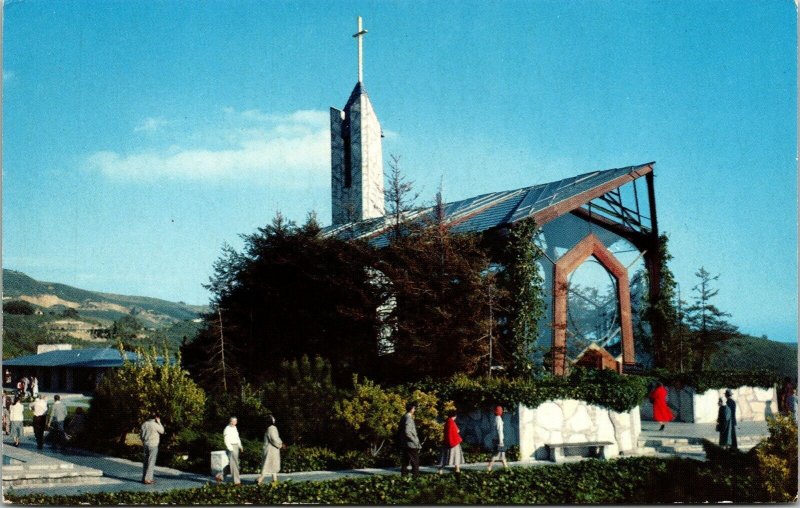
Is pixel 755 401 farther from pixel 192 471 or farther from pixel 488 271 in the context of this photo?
pixel 192 471

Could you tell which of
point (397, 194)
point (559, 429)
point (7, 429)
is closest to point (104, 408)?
point (7, 429)

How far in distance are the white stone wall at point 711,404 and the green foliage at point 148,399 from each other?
45.5 ft

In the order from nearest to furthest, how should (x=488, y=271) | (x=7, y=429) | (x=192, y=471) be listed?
1. (x=192, y=471)
2. (x=488, y=271)
3. (x=7, y=429)

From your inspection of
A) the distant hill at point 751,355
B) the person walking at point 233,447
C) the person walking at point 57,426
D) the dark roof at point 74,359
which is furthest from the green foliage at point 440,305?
the dark roof at point 74,359

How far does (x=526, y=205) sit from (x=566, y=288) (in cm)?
269

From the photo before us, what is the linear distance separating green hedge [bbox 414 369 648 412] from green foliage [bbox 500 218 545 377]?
1067mm

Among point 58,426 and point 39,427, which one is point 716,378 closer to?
point 58,426

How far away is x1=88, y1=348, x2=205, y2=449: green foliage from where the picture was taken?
1967 cm

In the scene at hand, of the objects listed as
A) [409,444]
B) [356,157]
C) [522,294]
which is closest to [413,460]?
[409,444]

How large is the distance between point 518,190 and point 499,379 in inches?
426

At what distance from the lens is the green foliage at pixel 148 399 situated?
19.7m

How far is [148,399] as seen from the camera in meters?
19.9

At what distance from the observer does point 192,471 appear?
57.1 feet

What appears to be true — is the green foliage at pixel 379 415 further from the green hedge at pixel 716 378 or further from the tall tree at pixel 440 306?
the green hedge at pixel 716 378
